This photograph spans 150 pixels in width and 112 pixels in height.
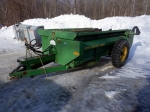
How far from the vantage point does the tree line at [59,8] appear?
749 inches

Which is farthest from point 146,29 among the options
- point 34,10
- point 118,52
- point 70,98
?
point 34,10

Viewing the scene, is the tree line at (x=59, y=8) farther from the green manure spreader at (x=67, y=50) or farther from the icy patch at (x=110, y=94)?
the icy patch at (x=110, y=94)

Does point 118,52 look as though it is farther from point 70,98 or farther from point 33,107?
point 33,107

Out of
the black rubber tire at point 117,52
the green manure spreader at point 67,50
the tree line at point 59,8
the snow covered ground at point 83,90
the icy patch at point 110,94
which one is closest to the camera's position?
the snow covered ground at point 83,90

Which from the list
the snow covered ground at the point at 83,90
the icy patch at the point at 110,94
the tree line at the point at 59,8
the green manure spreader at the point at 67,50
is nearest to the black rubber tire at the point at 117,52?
the green manure spreader at the point at 67,50

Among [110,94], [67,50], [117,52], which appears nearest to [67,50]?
[67,50]

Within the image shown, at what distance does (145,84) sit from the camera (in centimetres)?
383

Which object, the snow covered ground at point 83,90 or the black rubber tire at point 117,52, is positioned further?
the black rubber tire at point 117,52

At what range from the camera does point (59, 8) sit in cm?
2519

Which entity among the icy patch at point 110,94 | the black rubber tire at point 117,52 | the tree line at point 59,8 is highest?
the tree line at point 59,8

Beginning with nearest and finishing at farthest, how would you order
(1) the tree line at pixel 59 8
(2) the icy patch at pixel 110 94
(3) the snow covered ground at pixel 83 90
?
1. (3) the snow covered ground at pixel 83 90
2. (2) the icy patch at pixel 110 94
3. (1) the tree line at pixel 59 8

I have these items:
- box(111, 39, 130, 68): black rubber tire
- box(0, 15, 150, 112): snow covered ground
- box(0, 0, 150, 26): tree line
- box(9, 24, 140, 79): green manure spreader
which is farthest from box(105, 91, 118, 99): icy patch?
box(0, 0, 150, 26): tree line

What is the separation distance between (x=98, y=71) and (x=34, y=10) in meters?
18.8

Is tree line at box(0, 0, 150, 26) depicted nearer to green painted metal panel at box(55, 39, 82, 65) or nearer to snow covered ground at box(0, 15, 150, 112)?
snow covered ground at box(0, 15, 150, 112)
